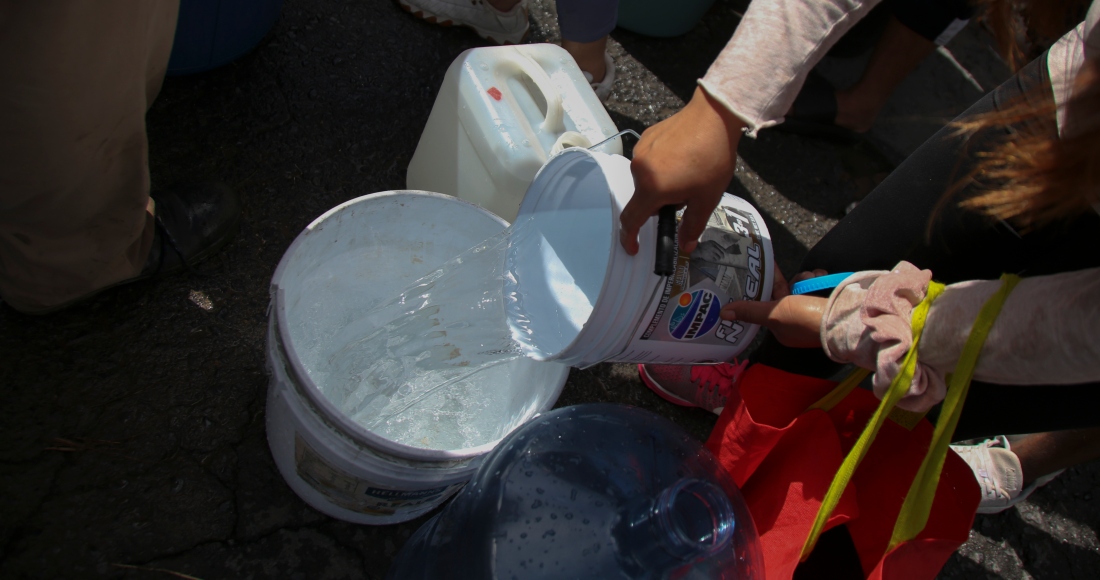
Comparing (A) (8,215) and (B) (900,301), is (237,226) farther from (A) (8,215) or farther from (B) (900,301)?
(B) (900,301)

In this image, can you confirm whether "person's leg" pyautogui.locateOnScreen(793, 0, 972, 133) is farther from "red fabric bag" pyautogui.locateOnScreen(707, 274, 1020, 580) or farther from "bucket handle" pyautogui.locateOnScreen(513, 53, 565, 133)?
"red fabric bag" pyautogui.locateOnScreen(707, 274, 1020, 580)

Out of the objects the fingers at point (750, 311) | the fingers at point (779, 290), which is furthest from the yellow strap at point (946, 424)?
the fingers at point (779, 290)

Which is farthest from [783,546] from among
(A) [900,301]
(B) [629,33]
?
(B) [629,33]

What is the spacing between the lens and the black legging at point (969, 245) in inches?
39.3

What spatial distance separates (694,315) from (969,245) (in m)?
0.47

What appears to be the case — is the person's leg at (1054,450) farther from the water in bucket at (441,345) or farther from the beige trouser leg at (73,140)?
the beige trouser leg at (73,140)

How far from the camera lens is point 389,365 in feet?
4.80

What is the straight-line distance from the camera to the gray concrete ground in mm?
1285

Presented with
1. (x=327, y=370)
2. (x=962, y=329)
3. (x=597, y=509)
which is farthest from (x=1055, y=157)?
(x=327, y=370)

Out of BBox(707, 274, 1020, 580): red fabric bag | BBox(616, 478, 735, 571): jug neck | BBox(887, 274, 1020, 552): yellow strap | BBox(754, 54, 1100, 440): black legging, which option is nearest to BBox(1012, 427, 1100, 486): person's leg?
BBox(754, 54, 1100, 440): black legging

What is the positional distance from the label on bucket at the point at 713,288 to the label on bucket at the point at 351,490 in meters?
0.43

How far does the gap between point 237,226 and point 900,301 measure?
1311 mm

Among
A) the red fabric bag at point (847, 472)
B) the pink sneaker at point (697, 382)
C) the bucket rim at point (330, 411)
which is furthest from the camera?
the pink sneaker at point (697, 382)

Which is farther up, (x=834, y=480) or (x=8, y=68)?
(x=8, y=68)
